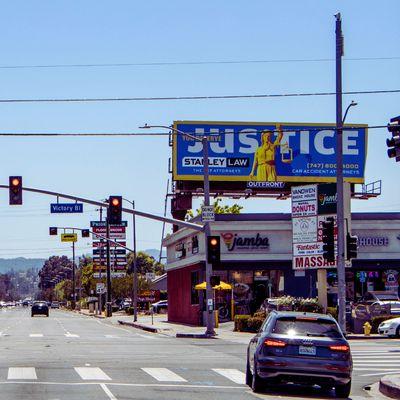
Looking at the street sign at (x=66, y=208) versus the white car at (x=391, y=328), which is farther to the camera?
the street sign at (x=66, y=208)

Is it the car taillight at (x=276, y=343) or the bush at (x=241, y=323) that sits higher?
the car taillight at (x=276, y=343)

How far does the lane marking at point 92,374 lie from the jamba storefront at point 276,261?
32206 millimetres

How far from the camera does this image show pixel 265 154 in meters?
63.4

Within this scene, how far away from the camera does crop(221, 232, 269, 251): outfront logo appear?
53812mm

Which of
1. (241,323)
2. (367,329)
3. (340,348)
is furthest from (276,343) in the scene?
(241,323)

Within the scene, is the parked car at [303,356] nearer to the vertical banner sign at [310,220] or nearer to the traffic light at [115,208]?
the traffic light at [115,208]

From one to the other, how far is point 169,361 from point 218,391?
7.69 m

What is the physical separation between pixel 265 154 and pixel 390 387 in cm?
4638

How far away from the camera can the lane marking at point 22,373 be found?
19.5 meters

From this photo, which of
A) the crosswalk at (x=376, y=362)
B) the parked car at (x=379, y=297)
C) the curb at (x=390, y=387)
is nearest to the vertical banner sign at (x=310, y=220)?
the parked car at (x=379, y=297)

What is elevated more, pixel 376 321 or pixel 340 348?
pixel 340 348

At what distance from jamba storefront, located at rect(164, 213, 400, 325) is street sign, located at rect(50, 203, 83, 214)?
12.9 m

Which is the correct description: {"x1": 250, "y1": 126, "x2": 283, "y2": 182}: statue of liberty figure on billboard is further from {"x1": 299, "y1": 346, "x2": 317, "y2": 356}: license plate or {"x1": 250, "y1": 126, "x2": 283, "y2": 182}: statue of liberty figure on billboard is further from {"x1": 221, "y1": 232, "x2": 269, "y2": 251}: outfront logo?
{"x1": 299, "y1": 346, "x2": 317, "y2": 356}: license plate

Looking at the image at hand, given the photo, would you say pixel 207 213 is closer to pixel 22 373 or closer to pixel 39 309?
pixel 22 373
